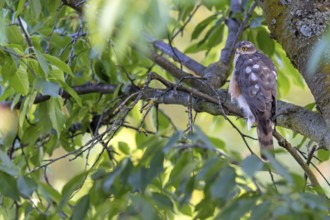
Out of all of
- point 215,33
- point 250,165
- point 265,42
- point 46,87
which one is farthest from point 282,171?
point 215,33

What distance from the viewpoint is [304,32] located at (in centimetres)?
257

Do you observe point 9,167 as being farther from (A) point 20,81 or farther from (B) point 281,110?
(B) point 281,110

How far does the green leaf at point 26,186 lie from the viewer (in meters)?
2.09

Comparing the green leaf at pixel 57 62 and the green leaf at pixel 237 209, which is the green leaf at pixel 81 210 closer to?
the green leaf at pixel 237 209

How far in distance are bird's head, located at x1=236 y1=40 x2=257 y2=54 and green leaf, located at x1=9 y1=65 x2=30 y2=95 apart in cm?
127

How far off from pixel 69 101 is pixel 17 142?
1.20 ft

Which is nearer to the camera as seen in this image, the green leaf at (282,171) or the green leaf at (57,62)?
the green leaf at (282,171)

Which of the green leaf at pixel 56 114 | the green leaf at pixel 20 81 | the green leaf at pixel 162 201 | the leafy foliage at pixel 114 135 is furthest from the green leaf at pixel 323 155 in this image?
→ the green leaf at pixel 162 201

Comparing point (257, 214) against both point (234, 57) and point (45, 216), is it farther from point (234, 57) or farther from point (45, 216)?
point (234, 57)

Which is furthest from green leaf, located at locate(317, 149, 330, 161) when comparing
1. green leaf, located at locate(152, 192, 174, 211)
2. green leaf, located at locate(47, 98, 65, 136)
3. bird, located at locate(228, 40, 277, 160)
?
green leaf, located at locate(152, 192, 174, 211)

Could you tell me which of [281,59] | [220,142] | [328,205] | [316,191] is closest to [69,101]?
[220,142]

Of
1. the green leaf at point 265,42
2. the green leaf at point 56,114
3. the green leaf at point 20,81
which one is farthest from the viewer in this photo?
the green leaf at point 265,42

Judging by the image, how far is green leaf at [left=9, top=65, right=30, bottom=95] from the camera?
2.74 meters

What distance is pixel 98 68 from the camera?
12.0ft
